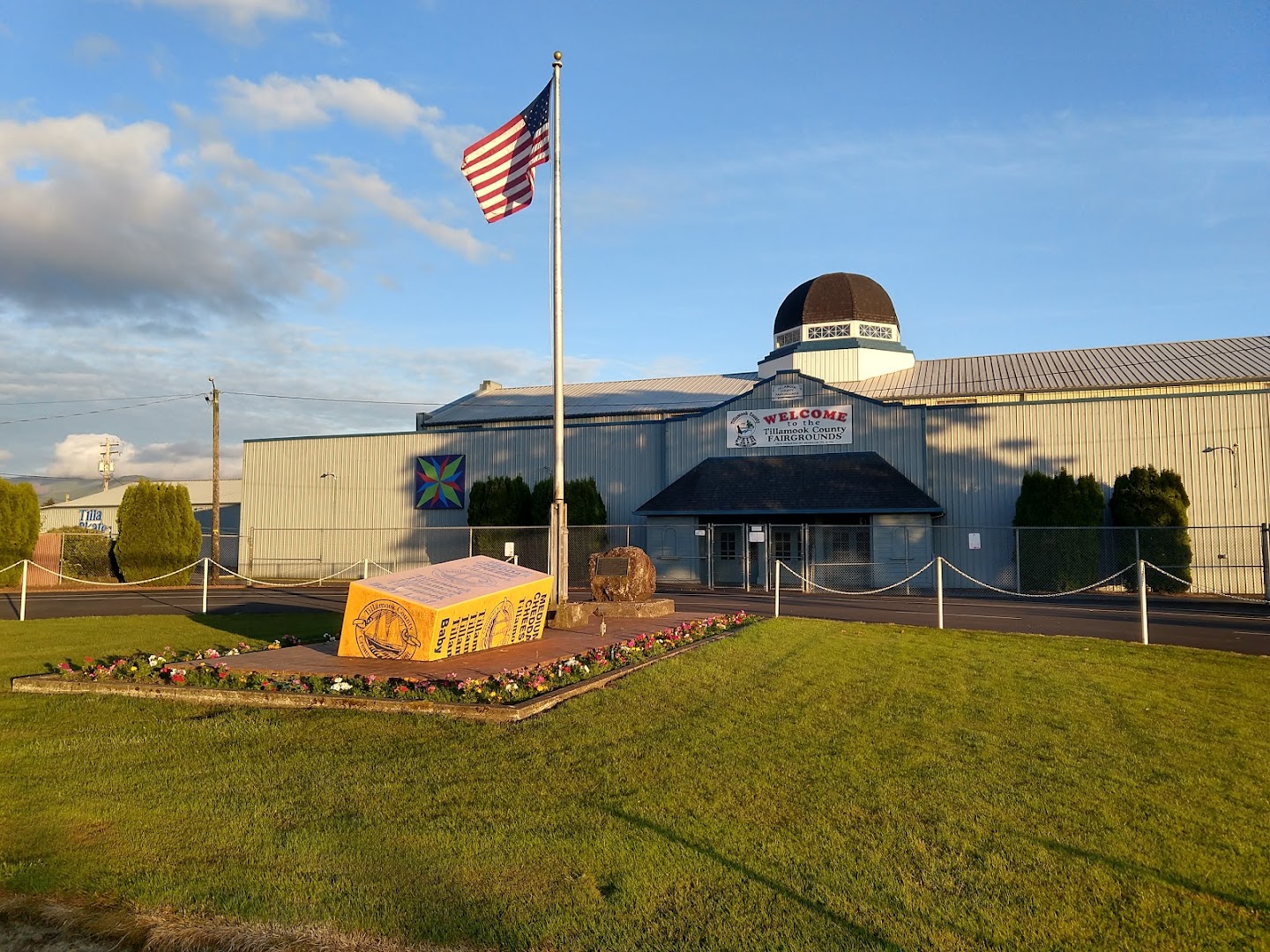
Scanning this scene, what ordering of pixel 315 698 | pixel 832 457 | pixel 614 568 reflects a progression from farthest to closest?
1. pixel 832 457
2. pixel 614 568
3. pixel 315 698

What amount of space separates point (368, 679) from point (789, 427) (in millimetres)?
26790

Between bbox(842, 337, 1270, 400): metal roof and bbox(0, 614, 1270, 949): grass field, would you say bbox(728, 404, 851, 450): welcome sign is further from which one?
bbox(0, 614, 1270, 949): grass field

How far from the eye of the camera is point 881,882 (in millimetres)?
4801

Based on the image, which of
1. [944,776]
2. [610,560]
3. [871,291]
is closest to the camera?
[944,776]

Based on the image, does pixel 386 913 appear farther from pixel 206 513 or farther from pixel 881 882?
pixel 206 513

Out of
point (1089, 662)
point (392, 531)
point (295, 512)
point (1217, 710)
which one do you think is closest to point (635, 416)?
point (392, 531)

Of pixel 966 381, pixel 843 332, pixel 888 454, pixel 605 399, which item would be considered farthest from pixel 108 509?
pixel 966 381

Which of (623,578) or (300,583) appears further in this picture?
(300,583)

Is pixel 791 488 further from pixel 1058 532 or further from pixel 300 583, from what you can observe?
pixel 300 583

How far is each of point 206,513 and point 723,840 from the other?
65500 mm

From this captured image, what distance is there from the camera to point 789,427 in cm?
3488

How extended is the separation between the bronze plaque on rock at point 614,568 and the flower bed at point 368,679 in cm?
511

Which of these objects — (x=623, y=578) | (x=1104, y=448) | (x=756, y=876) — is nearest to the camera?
(x=756, y=876)

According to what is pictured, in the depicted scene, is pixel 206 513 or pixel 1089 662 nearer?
pixel 1089 662
